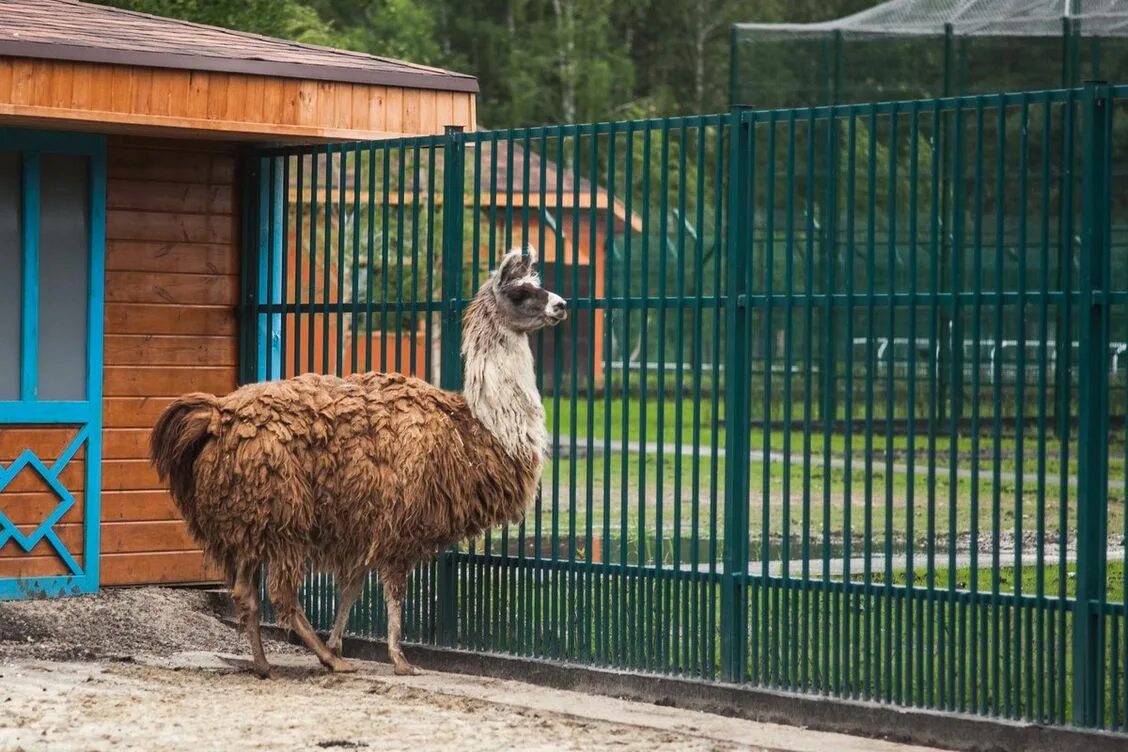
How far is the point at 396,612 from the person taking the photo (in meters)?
8.91

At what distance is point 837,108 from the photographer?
7.75 metres

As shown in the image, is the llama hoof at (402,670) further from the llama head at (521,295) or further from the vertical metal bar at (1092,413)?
the vertical metal bar at (1092,413)

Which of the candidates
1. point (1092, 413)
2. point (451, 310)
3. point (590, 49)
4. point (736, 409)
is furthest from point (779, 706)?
point (590, 49)

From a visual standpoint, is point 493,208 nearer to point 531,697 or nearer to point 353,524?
point 353,524

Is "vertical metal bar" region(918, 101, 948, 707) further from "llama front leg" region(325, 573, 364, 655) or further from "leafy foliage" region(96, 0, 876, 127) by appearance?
"leafy foliage" region(96, 0, 876, 127)

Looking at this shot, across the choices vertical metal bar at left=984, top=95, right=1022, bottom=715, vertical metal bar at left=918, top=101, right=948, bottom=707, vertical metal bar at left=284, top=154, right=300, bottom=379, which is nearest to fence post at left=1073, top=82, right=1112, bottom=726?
vertical metal bar at left=984, top=95, right=1022, bottom=715

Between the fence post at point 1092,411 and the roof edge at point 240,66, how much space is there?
4.10 metres

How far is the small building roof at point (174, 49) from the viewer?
30.8 ft

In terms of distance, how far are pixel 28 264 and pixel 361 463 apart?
2.59 metres

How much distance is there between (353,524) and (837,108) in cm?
297

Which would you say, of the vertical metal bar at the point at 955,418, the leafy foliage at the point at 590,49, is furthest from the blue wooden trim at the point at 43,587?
the leafy foliage at the point at 590,49

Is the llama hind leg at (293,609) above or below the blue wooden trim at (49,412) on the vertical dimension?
below

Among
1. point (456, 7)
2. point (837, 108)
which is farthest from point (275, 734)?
point (456, 7)

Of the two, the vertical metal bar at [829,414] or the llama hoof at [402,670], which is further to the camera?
the llama hoof at [402,670]
